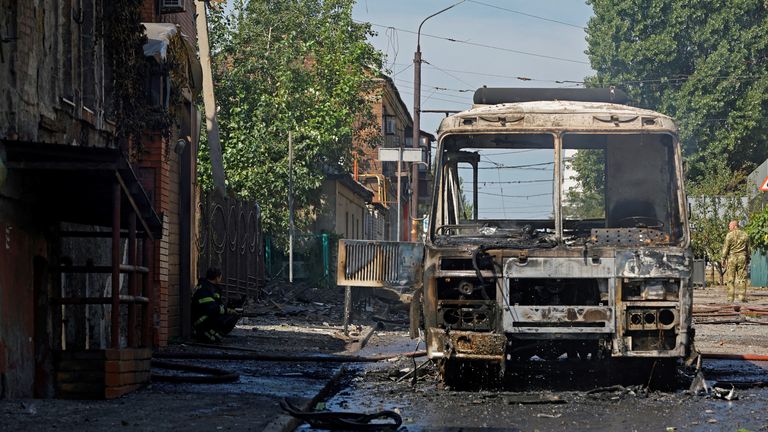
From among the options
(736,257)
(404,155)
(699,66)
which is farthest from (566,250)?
(699,66)

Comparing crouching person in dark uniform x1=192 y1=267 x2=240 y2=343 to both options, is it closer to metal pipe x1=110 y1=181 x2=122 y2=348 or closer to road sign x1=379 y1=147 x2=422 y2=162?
metal pipe x1=110 y1=181 x2=122 y2=348

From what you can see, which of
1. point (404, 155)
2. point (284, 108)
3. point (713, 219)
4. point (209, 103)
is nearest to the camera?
point (209, 103)

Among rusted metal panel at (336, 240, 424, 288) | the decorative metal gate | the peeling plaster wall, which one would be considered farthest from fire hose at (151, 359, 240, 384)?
the decorative metal gate

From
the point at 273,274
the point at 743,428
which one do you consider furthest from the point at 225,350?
the point at 273,274

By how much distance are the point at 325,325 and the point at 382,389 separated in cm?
1108

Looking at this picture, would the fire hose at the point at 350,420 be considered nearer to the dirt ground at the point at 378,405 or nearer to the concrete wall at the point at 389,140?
the dirt ground at the point at 378,405

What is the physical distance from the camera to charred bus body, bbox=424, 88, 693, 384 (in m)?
11.2

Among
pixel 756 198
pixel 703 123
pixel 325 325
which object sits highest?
pixel 703 123

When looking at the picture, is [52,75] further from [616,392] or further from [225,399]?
[616,392]

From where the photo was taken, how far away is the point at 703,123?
2138 inches

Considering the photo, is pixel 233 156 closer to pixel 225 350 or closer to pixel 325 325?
pixel 325 325

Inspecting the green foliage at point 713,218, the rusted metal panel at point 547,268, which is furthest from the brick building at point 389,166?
the rusted metal panel at point 547,268

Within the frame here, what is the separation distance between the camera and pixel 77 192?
35.8 feet

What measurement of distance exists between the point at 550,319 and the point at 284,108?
27.2m
